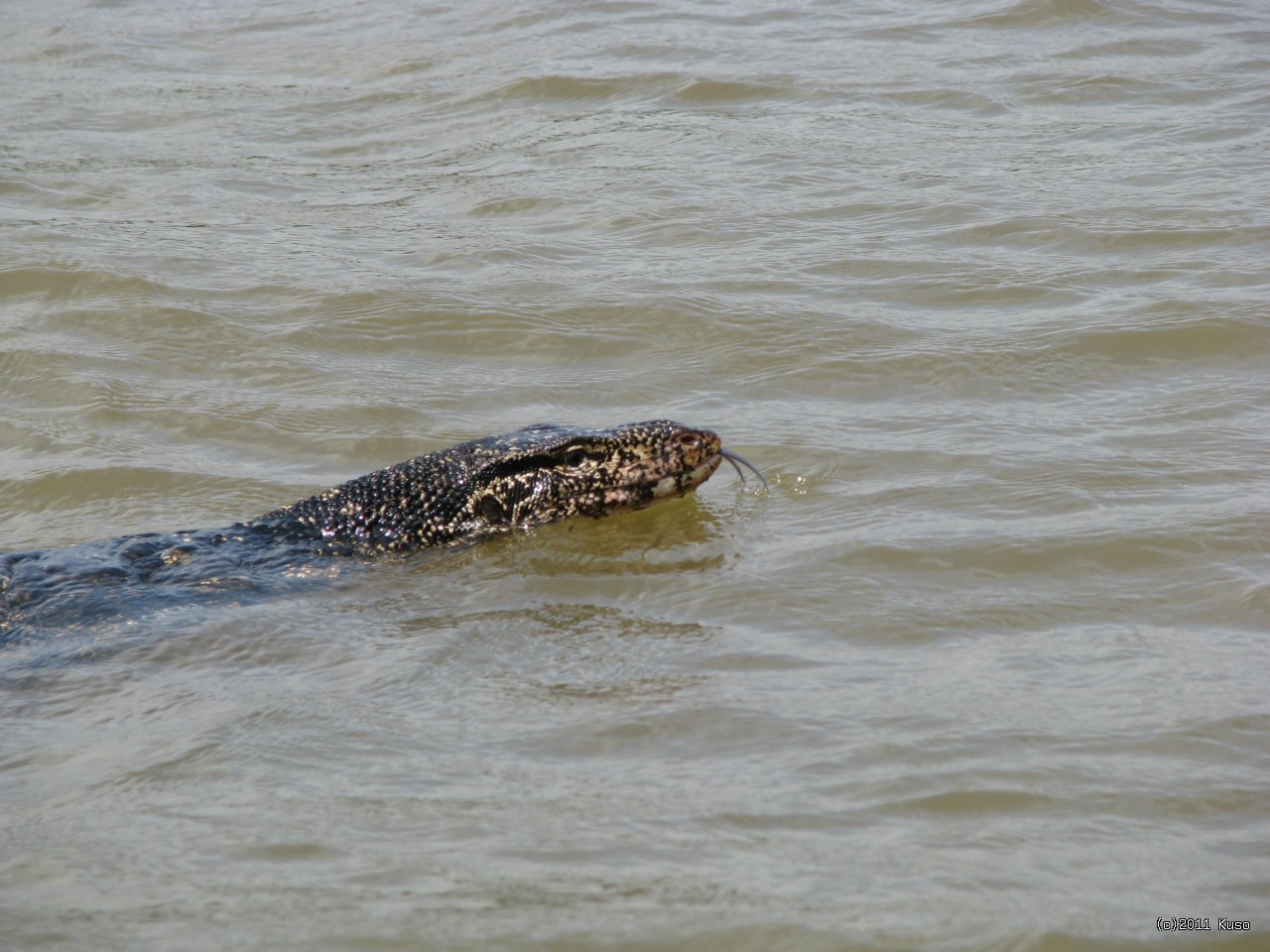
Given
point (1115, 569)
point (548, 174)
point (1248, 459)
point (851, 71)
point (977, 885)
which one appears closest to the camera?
point (977, 885)

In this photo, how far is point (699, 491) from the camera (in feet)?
19.2

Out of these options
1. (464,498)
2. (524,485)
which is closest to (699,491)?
(524,485)

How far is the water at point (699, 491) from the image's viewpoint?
342cm

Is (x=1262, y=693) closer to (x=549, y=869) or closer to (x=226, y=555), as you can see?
(x=549, y=869)

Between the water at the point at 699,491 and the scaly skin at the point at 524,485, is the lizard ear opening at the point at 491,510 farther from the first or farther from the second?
the water at the point at 699,491

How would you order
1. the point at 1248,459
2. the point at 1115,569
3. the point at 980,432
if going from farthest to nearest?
the point at 980,432 < the point at 1248,459 < the point at 1115,569

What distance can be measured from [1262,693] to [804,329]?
3.43 meters

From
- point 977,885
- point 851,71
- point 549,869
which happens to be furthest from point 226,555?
point 851,71

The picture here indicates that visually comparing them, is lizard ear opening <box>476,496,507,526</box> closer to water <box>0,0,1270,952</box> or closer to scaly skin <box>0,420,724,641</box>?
scaly skin <box>0,420,724,641</box>

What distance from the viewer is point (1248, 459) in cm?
565

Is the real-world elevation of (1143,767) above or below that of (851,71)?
below

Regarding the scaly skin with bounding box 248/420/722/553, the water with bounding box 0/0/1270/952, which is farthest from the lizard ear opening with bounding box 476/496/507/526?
the water with bounding box 0/0/1270/952

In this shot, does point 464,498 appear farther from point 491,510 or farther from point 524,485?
point 524,485

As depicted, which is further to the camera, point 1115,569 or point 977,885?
point 1115,569
